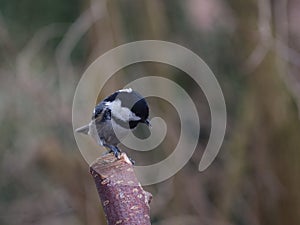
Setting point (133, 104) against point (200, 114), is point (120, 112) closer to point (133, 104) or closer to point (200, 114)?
point (133, 104)

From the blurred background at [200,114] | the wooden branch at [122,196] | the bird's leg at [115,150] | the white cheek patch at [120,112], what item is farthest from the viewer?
the blurred background at [200,114]

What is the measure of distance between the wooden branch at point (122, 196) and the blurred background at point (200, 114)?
129cm

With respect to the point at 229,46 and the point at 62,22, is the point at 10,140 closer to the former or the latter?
the point at 62,22

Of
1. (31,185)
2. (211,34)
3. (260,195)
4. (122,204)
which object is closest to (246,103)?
(260,195)

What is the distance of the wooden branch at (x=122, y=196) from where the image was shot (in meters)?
0.70

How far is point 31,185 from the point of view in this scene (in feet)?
8.59

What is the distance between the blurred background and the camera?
2.06 metres

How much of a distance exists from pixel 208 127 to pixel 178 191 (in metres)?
0.33

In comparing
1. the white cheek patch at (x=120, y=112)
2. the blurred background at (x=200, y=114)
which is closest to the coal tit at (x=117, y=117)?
the white cheek patch at (x=120, y=112)

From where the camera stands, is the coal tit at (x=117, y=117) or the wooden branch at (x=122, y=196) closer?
the wooden branch at (x=122, y=196)

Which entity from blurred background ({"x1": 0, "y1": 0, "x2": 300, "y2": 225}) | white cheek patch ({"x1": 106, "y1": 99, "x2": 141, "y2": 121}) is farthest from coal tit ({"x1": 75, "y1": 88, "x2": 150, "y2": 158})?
blurred background ({"x1": 0, "y1": 0, "x2": 300, "y2": 225})

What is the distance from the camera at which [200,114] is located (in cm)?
246

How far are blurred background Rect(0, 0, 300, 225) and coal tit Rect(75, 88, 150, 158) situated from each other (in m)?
0.98

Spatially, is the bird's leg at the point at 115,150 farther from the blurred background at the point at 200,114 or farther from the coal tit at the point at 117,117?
the blurred background at the point at 200,114
